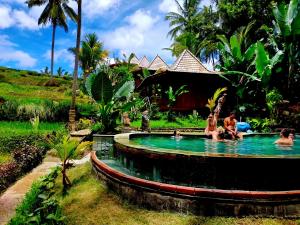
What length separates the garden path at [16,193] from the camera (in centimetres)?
661

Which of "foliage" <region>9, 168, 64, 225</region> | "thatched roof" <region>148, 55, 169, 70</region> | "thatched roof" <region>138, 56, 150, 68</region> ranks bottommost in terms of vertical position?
"foliage" <region>9, 168, 64, 225</region>

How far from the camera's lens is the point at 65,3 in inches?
1435

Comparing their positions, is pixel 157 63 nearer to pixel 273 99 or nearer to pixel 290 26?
pixel 273 99

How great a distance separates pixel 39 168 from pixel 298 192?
750cm

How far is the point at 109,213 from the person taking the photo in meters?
5.95

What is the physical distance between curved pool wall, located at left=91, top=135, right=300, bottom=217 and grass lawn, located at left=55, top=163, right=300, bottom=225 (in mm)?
113

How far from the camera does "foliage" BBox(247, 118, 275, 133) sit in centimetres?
1677

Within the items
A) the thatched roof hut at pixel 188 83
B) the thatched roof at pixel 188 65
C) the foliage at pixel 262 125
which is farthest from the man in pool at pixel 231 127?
the thatched roof at pixel 188 65

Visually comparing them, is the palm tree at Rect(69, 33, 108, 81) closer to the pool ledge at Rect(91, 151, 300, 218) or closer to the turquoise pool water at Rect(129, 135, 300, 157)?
the turquoise pool water at Rect(129, 135, 300, 157)

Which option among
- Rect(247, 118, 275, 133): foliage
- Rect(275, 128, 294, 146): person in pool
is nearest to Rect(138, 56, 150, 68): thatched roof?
Rect(247, 118, 275, 133): foliage

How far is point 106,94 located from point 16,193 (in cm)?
598

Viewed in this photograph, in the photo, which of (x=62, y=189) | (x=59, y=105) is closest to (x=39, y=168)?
(x=62, y=189)

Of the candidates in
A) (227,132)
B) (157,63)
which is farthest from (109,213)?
(157,63)

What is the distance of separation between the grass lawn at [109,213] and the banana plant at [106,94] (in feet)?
18.3
